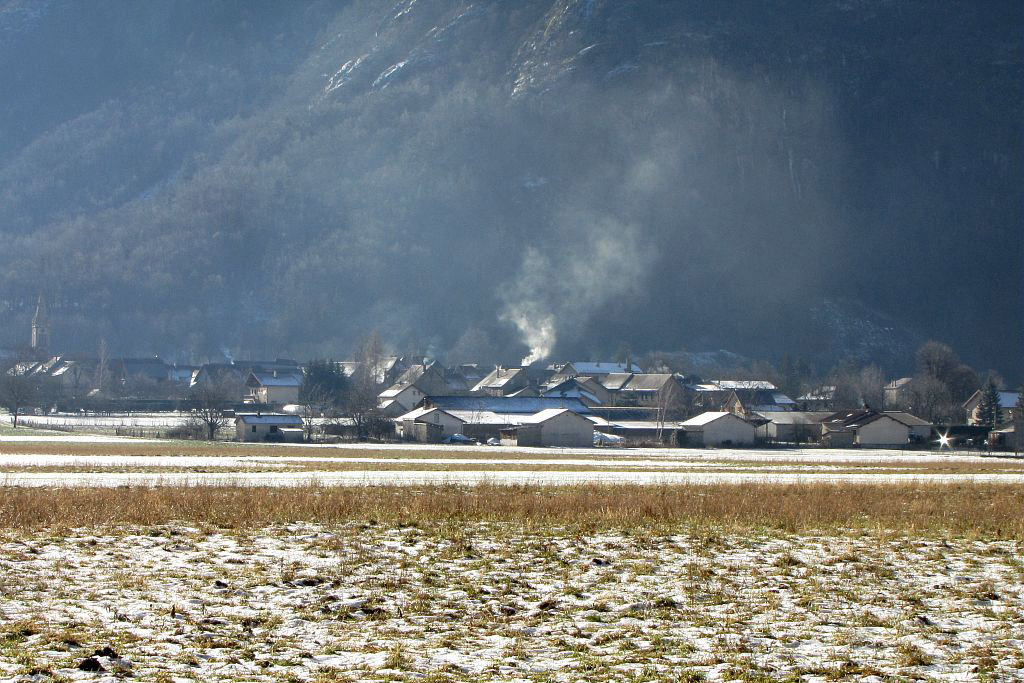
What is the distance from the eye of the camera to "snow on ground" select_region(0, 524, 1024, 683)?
1382cm

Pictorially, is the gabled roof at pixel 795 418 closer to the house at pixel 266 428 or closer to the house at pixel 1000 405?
the house at pixel 1000 405

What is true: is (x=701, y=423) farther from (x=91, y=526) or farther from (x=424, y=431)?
(x=91, y=526)

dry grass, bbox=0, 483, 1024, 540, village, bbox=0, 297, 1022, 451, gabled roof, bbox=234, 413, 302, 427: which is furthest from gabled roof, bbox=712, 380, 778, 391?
dry grass, bbox=0, 483, 1024, 540

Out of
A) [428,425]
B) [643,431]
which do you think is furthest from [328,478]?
[643,431]

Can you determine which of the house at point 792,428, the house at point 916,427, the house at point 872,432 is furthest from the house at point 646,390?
the house at point 872,432

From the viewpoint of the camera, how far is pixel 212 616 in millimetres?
16219

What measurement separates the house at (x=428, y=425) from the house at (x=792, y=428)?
32.7m

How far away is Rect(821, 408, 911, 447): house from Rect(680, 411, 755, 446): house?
441 inches

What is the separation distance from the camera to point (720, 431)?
121 m

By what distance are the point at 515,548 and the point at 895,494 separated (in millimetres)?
20871

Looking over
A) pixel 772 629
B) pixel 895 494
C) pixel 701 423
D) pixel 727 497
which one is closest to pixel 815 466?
pixel 895 494

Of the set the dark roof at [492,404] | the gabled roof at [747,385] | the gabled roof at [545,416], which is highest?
the gabled roof at [747,385]

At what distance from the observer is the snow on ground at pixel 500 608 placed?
13820 mm

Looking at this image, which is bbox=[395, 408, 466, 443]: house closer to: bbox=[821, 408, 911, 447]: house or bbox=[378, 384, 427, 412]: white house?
bbox=[378, 384, 427, 412]: white house
